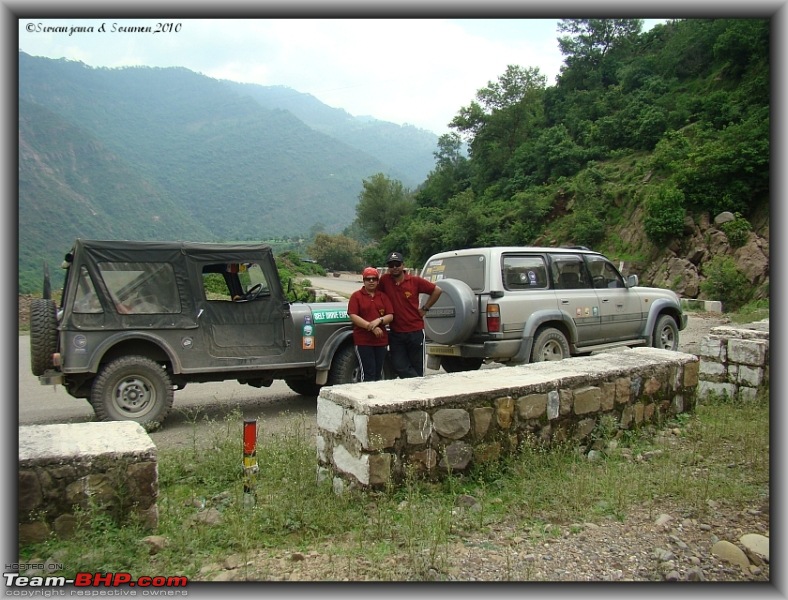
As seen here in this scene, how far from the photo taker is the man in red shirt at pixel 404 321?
676cm

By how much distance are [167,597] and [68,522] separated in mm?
1015

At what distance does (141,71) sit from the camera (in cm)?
15050

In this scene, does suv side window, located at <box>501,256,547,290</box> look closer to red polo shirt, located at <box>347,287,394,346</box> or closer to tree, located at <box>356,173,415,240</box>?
red polo shirt, located at <box>347,287,394,346</box>

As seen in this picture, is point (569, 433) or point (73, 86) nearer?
point (569, 433)

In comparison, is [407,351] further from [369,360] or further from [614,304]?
[614,304]

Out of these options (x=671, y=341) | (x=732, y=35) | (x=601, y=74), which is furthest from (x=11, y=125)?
(x=601, y=74)

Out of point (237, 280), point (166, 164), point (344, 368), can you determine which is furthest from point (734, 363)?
point (166, 164)

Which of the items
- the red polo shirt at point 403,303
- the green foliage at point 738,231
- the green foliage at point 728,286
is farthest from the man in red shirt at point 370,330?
the green foliage at point 738,231

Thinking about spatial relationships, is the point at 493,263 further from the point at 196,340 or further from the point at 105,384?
the point at 105,384

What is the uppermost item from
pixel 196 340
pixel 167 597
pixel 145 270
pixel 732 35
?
pixel 732 35

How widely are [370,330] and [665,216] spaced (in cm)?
A: 2222

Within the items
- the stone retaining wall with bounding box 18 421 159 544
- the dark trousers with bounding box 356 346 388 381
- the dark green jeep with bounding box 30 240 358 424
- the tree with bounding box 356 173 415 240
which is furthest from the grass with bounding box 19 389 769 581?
the tree with bounding box 356 173 415 240

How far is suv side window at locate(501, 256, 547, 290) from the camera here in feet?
26.9

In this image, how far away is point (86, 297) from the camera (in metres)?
6.56
